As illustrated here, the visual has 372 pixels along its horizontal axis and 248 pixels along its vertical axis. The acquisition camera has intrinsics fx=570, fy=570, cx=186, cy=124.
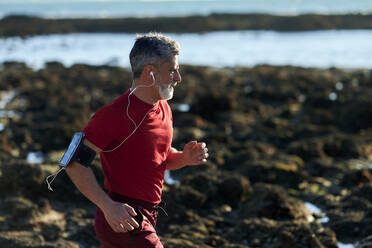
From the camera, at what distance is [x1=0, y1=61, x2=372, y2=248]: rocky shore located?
584 cm

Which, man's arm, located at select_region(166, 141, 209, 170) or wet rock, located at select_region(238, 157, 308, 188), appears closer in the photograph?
man's arm, located at select_region(166, 141, 209, 170)

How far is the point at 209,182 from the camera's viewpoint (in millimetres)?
7238

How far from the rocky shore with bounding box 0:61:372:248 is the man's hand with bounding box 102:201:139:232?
2.70 metres

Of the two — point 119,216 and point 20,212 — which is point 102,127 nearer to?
point 119,216

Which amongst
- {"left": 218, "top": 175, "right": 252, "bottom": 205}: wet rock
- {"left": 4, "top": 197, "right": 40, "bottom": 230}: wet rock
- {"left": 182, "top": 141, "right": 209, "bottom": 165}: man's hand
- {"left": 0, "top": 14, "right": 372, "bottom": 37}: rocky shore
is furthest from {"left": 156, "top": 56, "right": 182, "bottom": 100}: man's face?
{"left": 0, "top": 14, "right": 372, "bottom": 37}: rocky shore

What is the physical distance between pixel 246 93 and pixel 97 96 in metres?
4.39

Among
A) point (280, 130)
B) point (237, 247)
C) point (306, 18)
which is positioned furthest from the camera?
point (306, 18)

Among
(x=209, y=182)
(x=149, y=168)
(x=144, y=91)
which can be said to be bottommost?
(x=209, y=182)

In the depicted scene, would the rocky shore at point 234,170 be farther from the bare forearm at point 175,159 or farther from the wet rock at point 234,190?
the bare forearm at point 175,159

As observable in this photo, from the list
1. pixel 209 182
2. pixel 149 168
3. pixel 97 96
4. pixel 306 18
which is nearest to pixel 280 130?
pixel 209 182

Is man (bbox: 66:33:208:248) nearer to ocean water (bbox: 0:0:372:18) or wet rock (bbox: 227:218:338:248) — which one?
wet rock (bbox: 227:218:338:248)

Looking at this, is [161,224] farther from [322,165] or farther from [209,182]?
[322,165]

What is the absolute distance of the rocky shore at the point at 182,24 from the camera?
50.5 m

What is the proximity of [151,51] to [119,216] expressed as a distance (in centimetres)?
81
